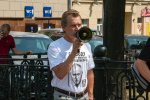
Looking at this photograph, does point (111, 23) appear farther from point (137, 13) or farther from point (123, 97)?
point (137, 13)

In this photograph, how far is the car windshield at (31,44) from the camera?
1338 cm

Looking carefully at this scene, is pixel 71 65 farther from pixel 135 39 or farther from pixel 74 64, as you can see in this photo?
pixel 135 39

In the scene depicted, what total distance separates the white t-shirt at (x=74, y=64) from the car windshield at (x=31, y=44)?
26.9 ft

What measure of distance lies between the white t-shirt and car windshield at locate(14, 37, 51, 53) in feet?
26.9

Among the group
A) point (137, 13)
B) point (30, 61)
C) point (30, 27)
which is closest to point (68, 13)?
point (30, 61)

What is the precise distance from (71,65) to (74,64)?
11cm

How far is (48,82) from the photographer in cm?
763

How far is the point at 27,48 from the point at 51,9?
25.5m

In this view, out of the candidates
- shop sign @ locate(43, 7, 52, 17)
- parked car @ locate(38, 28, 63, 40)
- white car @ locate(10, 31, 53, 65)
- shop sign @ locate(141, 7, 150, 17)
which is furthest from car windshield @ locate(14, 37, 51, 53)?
shop sign @ locate(141, 7, 150, 17)

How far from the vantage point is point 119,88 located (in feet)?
25.0

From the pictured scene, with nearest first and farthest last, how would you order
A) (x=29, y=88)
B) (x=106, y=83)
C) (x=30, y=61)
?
(x=106, y=83) < (x=29, y=88) < (x=30, y=61)

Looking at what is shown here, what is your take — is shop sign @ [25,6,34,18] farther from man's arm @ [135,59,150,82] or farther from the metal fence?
man's arm @ [135,59,150,82]

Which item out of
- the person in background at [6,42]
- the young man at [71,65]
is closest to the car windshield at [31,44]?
the person in background at [6,42]

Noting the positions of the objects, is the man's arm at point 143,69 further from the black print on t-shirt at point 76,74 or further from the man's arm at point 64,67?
the black print on t-shirt at point 76,74
